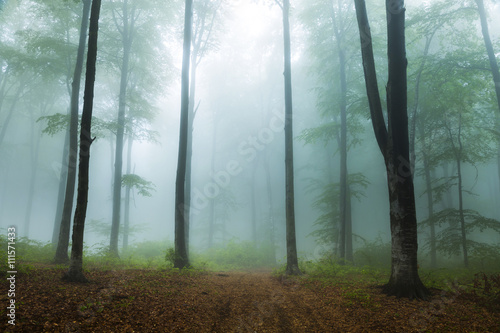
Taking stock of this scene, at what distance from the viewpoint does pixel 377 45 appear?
13094mm

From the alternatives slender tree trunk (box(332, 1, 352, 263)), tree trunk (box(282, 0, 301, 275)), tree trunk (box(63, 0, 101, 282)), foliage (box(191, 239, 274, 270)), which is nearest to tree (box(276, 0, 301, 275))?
tree trunk (box(282, 0, 301, 275))

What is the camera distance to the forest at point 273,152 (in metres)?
5.04

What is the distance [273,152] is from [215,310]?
98.7ft

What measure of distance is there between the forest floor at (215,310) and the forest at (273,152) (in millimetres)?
43

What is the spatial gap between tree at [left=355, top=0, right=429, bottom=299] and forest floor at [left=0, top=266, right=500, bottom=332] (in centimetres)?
50

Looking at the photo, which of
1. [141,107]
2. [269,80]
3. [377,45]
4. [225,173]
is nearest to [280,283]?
[377,45]

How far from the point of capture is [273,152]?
34781 mm

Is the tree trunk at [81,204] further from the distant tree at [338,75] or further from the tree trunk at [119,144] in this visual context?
the distant tree at [338,75]

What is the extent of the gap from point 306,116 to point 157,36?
1729 centimetres

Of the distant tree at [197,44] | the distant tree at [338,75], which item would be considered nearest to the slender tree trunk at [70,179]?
the distant tree at [197,44]

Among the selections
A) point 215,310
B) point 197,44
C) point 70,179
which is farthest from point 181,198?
point 197,44

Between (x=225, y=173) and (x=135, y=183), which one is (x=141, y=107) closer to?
(x=135, y=183)

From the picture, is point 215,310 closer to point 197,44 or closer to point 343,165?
point 343,165

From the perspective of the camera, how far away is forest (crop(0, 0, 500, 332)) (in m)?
5.04
